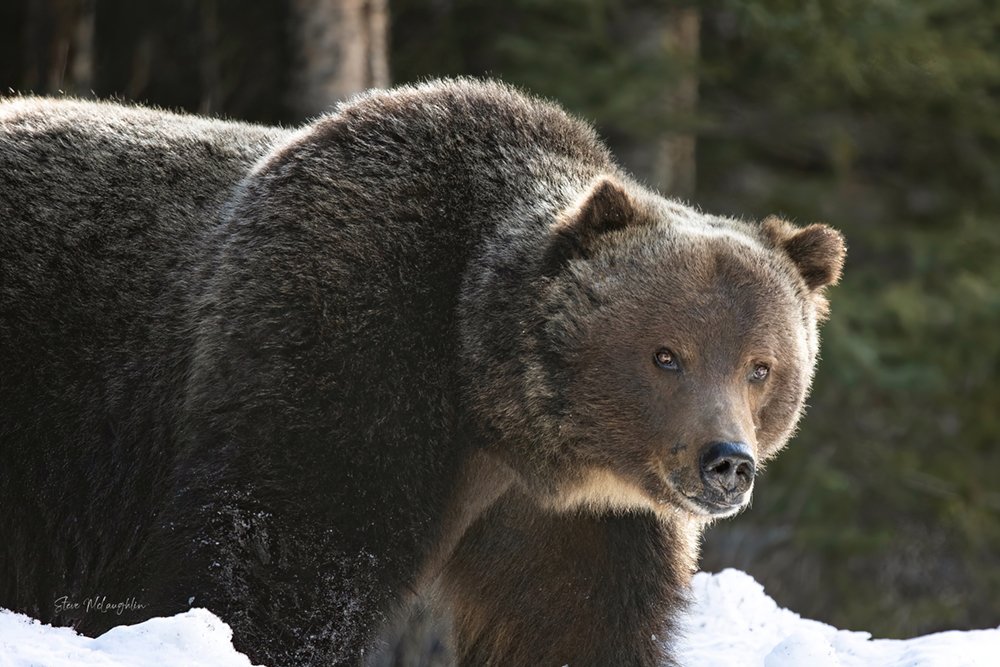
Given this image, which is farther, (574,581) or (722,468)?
(574,581)

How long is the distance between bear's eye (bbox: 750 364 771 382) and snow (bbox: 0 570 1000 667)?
42.1 inches

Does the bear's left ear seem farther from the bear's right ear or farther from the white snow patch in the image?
the white snow patch

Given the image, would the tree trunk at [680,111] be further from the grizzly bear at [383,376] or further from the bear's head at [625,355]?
the bear's head at [625,355]

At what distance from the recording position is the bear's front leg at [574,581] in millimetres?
5629

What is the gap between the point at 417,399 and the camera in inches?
204

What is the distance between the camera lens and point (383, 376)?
512cm

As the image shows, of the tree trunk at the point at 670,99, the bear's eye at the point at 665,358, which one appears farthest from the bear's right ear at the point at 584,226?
the tree trunk at the point at 670,99

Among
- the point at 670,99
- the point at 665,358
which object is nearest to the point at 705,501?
the point at 665,358

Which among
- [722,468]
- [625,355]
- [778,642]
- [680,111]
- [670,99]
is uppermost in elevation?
[625,355]

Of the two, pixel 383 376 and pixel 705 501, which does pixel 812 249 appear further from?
pixel 383 376

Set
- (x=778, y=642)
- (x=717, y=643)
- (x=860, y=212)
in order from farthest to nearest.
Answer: (x=860, y=212) → (x=717, y=643) → (x=778, y=642)

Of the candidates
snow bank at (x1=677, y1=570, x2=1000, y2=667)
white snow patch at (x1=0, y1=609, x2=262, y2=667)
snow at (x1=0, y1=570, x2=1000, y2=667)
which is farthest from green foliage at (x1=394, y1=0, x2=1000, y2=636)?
white snow patch at (x1=0, y1=609, x2=262, y2=667)

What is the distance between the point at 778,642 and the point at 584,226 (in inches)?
84.4

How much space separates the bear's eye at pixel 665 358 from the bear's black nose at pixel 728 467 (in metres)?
0.39
